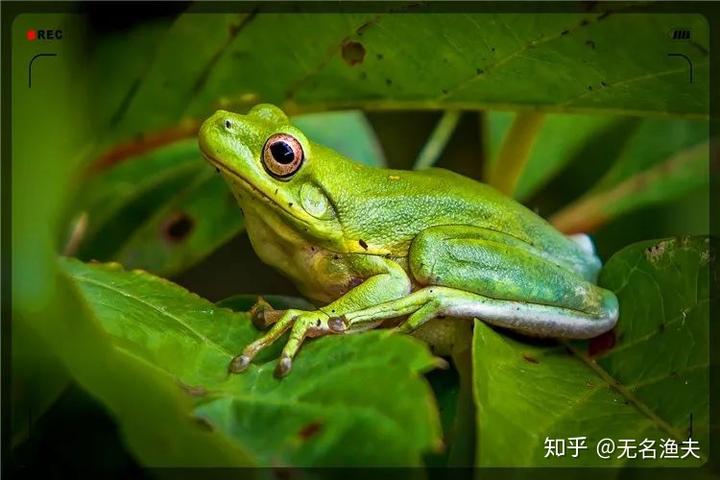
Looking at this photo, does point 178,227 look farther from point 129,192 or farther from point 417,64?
point 417,64

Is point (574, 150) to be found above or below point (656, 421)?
above

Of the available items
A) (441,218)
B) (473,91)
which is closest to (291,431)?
(441,218)

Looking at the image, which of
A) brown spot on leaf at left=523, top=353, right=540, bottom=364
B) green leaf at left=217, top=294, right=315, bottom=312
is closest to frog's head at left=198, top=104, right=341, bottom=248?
green leaf at left=217, top=294, right=315, bottom=312

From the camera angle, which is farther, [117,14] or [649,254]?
[117,14]

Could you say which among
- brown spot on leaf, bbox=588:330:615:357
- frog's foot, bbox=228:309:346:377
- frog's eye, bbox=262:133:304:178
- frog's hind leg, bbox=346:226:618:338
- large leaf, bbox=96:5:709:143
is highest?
large leaf, bbox=96:5:709:143

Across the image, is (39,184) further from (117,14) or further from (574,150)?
(574,150)

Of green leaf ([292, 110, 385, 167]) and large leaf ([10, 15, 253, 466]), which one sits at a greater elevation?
green leaf ([292, 110, 385, 167])

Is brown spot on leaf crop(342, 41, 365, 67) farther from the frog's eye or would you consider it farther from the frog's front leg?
the frog's front leg

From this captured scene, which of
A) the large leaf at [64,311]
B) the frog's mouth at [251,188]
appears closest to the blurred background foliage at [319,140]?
the large leaf at [64,311]
